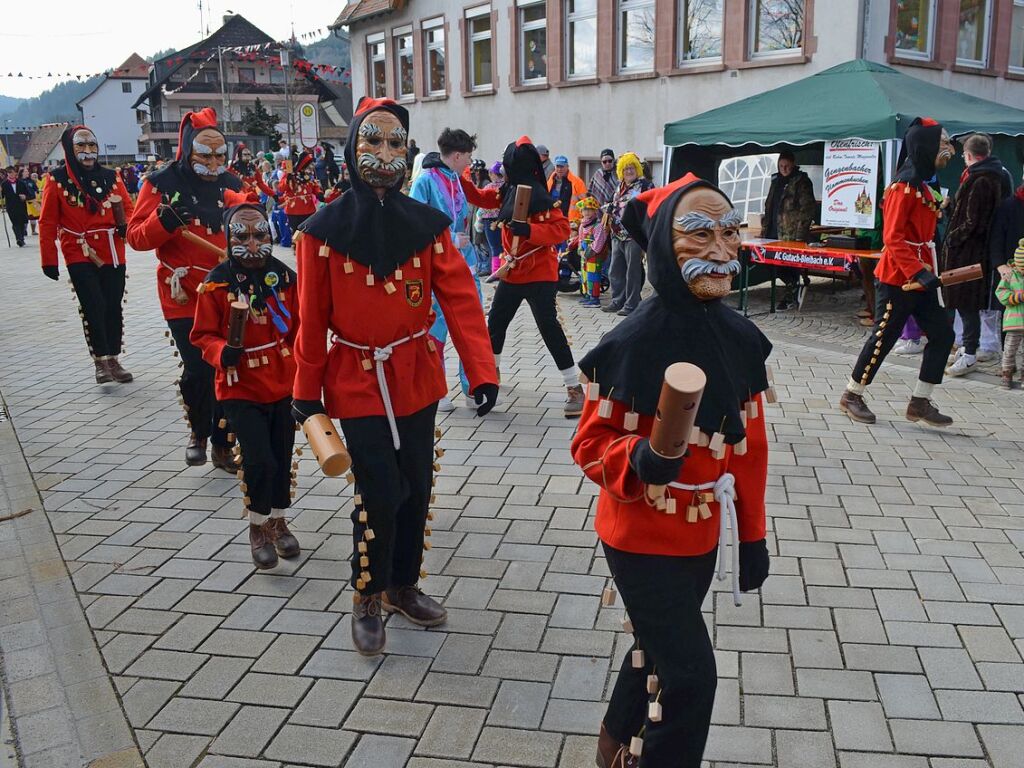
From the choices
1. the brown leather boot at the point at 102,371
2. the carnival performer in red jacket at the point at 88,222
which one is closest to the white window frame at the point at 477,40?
the carnival performer in red jacket at the point at 88,222

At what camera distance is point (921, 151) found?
646 cm

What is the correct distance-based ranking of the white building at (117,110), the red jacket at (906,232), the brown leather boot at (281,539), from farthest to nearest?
the white building at (117,110)
the red jacket at (906,232)
the brown leather boot at (281,539)

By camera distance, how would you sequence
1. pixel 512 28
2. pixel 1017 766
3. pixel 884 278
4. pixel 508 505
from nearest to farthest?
pixel 1017 766 → pixel 508 505 → pixel 884 278 → pixel 512 28

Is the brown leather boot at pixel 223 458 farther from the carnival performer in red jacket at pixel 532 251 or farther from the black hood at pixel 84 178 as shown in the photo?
the black hood at pixel 84 178

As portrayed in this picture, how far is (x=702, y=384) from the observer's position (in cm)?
200

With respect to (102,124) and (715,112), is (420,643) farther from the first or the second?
(102,124)

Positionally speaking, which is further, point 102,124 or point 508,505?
point 102,124

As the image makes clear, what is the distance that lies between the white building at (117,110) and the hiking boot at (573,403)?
82011 millimetres

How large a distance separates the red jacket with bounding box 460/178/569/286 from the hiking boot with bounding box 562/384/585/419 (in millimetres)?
912

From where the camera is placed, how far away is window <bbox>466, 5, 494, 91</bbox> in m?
21.4

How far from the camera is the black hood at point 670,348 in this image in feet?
8.41

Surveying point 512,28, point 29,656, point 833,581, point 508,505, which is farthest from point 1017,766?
point 512,28

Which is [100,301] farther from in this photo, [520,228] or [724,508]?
[724,508]

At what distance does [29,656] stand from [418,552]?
172cm
